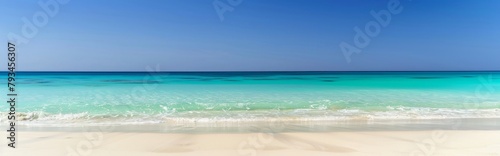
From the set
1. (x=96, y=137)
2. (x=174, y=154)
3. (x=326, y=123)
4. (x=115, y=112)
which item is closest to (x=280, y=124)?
(x=326, y=123)

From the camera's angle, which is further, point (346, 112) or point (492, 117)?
point (346, 112)

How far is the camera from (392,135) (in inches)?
259

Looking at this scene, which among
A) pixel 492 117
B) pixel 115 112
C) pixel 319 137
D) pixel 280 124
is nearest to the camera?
pixel 319 137

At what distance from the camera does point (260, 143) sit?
578 centimetres

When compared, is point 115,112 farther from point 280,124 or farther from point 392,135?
point 392,135

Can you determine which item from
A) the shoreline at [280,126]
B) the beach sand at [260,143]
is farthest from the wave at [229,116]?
the beach sand at [260,143]

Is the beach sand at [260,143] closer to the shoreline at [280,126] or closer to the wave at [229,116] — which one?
the shoreline at [280,126]

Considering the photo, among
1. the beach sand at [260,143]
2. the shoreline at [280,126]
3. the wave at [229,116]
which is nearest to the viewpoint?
the beach sand at [260,143]

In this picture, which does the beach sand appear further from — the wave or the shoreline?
the wave

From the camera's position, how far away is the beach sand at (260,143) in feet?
17.0

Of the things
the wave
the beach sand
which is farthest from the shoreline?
the beach sand

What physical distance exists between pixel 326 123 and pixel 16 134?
23.0 feet

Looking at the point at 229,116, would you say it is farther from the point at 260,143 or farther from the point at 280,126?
the point at 260,143

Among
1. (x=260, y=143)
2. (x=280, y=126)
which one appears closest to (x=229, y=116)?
(x=280, y=126)
